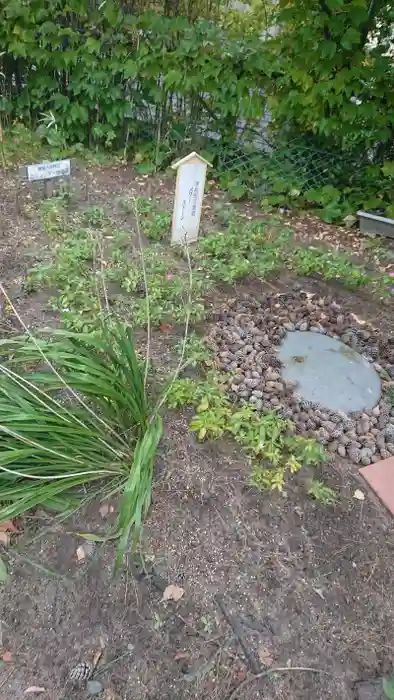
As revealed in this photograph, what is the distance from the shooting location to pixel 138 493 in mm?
1771

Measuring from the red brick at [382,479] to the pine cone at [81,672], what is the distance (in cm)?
125

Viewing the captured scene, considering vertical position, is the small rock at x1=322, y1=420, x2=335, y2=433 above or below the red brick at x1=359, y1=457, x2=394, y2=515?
above

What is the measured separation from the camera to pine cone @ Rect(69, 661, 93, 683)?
1.58 metres

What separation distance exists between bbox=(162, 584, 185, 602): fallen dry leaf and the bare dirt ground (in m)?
0.02

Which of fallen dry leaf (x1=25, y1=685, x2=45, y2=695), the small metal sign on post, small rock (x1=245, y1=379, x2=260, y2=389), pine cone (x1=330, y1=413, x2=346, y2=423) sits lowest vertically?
fallen dry leaf (x1=25, y1=685, x2=45, y2=695)

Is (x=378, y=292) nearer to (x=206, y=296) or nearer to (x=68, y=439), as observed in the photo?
(x=206, y=296)

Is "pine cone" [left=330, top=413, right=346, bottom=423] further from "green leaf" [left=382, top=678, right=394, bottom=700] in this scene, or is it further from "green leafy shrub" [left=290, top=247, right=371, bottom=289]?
"green leafy shrub" [left=290, top=247, right=371, bottom=289]

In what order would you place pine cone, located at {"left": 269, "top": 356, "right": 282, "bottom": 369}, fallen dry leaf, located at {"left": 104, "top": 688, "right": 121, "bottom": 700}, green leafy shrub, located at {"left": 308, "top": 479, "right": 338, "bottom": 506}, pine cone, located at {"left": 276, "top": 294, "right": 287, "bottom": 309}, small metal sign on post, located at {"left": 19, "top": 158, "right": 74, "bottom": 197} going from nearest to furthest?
fallen dry leaf, located at {"left": 104, "top": 688, "right": 121, "bottom": 700} < green leafy shrub, located at {"left": 308, "top": 479, "right": 338, "bottom": 506} < pine cone, located at {"left": 269, "top": 356, "right": 282, "bottom": 369} < pine cone, located at {"left": 276, "top": 294, "right": 287, "bottom": 309} < small metal sign on post, located at {"left": 19, "top": 158, "right": 74, "bottom": 197}

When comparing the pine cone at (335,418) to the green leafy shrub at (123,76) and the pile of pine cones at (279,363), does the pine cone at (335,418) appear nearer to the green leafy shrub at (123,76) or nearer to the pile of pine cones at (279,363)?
the pile of pine cones at (279,363)

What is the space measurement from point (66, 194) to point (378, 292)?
2.30 meters

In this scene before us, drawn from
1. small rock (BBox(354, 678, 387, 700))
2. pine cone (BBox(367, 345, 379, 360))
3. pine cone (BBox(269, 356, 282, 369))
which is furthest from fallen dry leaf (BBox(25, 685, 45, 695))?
pine cone (BBox(367, 345, 379, 360))

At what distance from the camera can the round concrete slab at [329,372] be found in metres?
2.50

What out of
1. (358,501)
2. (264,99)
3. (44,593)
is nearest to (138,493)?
(44,593)

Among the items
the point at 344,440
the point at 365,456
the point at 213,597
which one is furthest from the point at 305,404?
the point at 213,597
